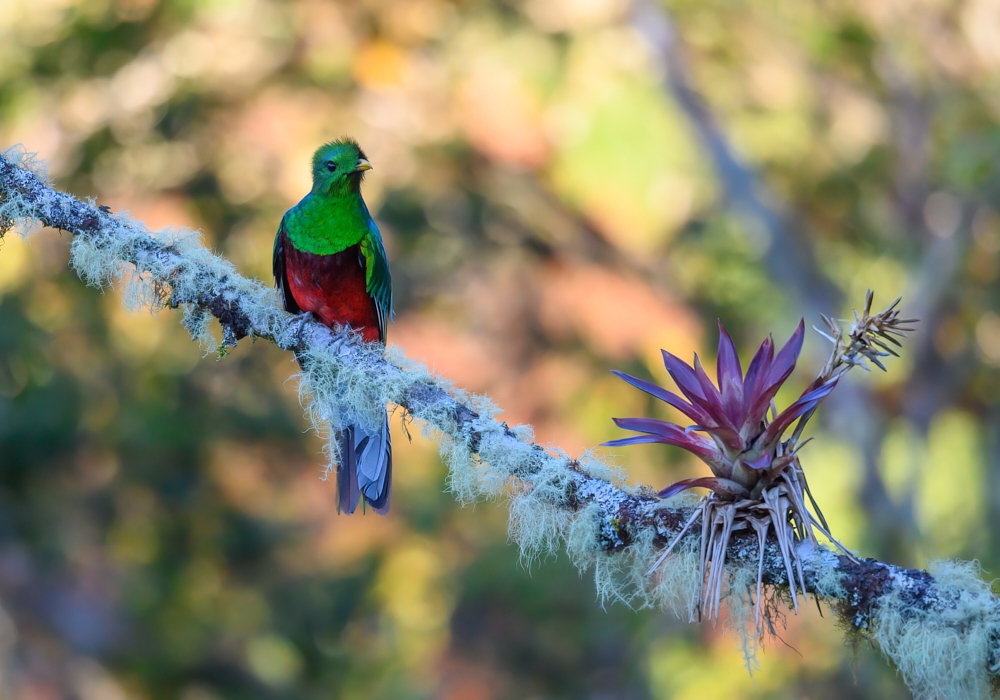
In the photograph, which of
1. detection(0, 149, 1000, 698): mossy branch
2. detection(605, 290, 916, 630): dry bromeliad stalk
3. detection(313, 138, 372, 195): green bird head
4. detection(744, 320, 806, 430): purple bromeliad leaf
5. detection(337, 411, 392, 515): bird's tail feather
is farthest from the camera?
detection(313, 138, 372, 195): green bird head

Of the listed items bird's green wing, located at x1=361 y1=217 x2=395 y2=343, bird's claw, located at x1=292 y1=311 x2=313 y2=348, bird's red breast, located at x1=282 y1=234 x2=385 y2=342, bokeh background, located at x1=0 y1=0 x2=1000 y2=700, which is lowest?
bird's claw, located at x1=292 y1=311 x2=313 y2=348

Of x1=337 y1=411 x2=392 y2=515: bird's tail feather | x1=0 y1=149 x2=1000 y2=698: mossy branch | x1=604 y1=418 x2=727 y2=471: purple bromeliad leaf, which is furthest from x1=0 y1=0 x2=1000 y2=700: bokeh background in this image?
x1=604 y1=418 x2=727 y2=471: purple bromeliad leaf

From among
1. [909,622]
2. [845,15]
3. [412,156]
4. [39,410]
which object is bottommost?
[909,622]

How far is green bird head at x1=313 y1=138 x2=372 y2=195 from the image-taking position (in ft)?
9.93

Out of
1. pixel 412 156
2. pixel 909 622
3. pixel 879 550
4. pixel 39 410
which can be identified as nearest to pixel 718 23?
pixel 412 156

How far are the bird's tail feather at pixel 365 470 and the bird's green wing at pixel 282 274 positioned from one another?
0.64m

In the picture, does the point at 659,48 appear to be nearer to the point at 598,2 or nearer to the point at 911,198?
the point at 598,2

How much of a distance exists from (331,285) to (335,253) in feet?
0.46

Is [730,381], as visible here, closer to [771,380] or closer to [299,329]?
[771,380]

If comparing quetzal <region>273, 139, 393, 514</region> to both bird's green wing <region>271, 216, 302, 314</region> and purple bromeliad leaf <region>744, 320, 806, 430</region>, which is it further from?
purple bromeliad leaf <region>744, 320, 806, 430</region>

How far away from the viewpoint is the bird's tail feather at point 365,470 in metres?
2.52

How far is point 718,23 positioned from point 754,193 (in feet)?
7.83

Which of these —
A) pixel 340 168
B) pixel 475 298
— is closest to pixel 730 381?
pixel 340 168

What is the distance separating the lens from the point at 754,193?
22.4 ft
